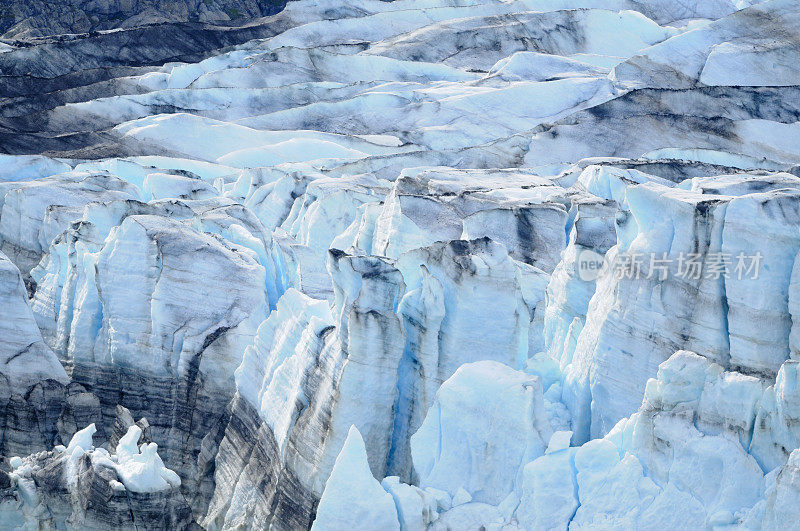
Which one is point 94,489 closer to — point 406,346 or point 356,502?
point 356,502

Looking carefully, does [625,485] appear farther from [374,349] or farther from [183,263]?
[183,263]

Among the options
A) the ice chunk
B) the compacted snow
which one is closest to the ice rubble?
the compacted snow

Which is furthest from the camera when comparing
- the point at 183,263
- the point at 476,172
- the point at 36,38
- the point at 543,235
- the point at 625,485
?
the point at 36,38

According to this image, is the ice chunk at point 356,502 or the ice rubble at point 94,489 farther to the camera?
the ice rubble at point 94,489

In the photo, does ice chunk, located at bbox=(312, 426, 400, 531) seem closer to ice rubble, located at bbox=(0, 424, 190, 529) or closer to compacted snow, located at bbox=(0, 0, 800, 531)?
compacted snow, located at bbox=(0, 0, 800, 531)

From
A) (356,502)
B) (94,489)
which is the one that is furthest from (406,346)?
(94,489)

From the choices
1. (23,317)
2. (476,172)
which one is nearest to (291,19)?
(476,172)

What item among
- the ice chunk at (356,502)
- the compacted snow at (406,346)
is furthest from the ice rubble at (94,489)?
the ice chunk at (356,502)

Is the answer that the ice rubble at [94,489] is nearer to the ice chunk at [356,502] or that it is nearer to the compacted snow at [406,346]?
the compacted snow at [406,346]
